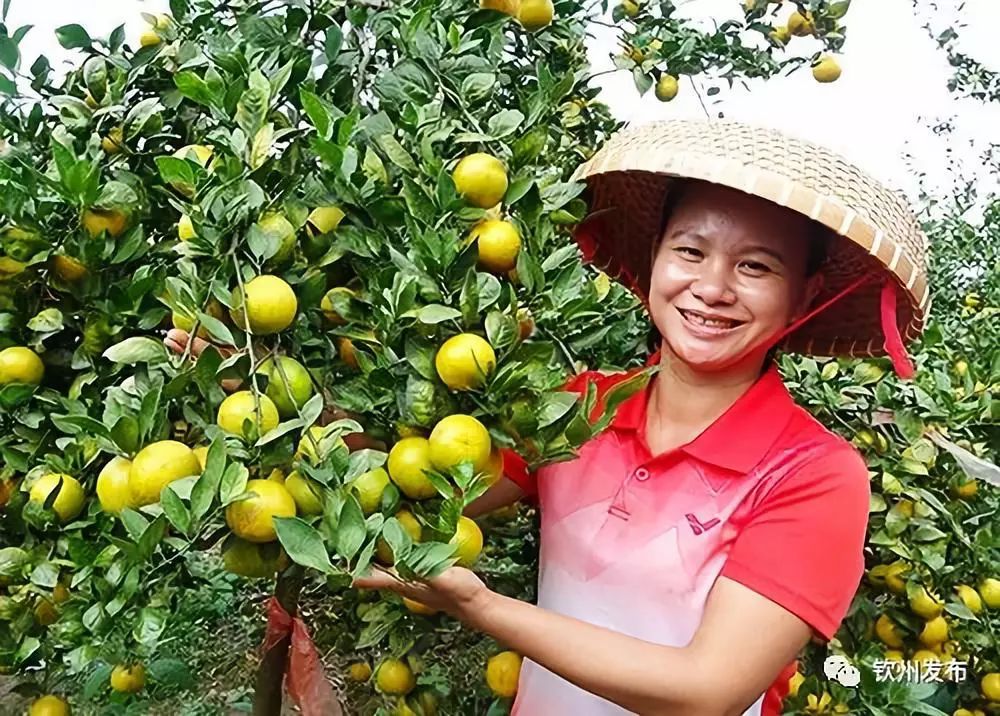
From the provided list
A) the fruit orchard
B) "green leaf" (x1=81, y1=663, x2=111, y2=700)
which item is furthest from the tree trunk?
"green leaf" (x1=81, y1=663, x2=111, y2=700)

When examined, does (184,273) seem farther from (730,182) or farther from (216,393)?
(730,182)

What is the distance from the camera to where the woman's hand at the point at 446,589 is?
717 millimetres

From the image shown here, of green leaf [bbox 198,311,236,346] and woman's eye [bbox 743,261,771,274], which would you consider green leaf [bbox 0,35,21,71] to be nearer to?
green leaf [bbox 198,311,236,346]

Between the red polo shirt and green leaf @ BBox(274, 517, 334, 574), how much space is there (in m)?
0.42

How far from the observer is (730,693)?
87 centimetres

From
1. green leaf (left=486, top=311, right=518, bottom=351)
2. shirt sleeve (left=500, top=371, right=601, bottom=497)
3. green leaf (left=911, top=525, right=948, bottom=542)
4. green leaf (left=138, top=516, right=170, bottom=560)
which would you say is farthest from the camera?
green leaf (left=911, top=525, right=948, bottom=542)

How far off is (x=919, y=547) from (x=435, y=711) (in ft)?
2.38

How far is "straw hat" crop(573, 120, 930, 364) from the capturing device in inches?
36.8

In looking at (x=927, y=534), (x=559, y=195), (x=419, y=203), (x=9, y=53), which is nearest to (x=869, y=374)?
(x=927, y=534)

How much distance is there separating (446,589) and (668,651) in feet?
0.76

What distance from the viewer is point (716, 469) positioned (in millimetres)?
1006

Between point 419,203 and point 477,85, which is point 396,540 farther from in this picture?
point 477,85

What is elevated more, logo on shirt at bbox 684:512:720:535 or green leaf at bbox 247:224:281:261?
green leaf at bbox 247:224:281:261

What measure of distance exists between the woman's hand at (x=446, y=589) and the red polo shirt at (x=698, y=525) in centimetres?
24
